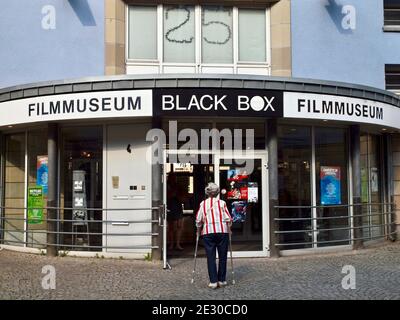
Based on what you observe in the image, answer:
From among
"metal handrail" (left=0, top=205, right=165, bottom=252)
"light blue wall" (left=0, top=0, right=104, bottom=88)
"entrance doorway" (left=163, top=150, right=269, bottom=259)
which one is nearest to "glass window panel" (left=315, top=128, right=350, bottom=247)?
"entrance doorway" (left=163, top=150, right=269, bottom=259)

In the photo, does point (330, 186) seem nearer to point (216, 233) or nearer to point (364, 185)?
point (364, 185)

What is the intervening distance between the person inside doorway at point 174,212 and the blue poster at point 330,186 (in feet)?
11.1

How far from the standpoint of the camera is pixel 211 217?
7941 millimetres

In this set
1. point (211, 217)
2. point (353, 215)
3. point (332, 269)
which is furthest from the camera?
point (353, 215)

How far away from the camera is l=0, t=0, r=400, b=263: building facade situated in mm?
10305

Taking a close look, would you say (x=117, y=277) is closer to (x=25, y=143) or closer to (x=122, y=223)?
(x=122, y=223)

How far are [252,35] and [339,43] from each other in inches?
88.1

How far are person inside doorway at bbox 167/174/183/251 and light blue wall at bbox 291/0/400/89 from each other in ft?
13.3

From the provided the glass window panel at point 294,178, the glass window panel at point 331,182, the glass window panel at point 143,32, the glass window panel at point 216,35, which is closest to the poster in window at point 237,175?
the glass window panel at point 294,178

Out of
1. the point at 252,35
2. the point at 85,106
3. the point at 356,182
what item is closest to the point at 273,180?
the point at 356,182

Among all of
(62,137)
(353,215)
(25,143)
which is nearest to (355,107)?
(353,215)

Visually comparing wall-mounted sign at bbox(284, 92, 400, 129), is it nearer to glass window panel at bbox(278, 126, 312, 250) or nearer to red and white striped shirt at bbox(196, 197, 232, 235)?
glass window panel at bbox(278, 126, 312, 250)

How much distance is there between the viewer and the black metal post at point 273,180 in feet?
34.6

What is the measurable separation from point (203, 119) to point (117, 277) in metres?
3.96
